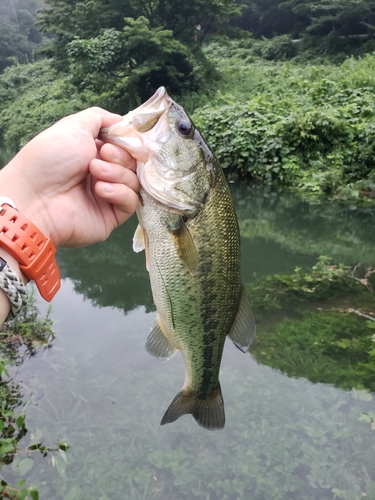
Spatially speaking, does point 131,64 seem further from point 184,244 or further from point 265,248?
point 184,244

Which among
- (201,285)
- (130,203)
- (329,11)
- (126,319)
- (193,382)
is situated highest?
(130,203)

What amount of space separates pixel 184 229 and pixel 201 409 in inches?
30.8

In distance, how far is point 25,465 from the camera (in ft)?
9.34

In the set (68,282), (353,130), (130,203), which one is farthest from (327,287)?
(353,130)

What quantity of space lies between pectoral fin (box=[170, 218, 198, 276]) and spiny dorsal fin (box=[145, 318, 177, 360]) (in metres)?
0.34

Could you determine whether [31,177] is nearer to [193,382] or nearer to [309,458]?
[193,382]

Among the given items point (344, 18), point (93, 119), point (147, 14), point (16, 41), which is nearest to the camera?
point (93, 119)

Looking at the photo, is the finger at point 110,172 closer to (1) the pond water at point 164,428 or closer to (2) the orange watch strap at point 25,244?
(2) the orange watch strap at point 25,244

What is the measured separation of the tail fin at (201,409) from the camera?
5.99 feet

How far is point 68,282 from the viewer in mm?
5566

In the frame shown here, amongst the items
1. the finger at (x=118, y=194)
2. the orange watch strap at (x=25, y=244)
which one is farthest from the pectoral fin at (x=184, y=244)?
the orange watch strap at (x=25, y=244)

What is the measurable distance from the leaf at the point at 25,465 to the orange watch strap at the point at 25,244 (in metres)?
1.77

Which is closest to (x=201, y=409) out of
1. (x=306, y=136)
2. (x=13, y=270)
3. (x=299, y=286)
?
(x=13, y=270)

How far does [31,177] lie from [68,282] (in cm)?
404
